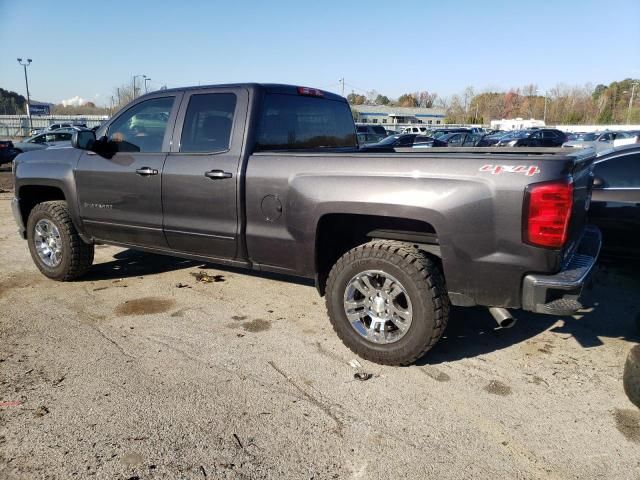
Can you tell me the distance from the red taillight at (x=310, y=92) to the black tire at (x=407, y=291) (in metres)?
1.82

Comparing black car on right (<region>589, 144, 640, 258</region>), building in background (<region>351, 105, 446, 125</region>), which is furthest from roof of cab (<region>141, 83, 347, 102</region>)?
building in background (<region>351, 105, 446, 125</region>)

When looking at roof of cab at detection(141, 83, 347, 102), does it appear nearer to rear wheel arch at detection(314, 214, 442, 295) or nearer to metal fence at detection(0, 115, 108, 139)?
rear wheel arch at detection(314, 214, 442, 295)

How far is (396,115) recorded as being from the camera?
281ft

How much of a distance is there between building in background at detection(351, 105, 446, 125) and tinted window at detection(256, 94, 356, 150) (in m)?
75.3

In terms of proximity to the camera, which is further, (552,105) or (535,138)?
(552,105)

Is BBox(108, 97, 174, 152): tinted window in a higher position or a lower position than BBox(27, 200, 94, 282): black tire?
higher

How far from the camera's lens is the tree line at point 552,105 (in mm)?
89000

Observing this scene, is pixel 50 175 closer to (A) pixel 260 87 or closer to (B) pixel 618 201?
(A) pixel 260 87

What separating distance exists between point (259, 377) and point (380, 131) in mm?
28007

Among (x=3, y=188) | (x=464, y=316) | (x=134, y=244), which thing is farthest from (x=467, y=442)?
(x=3, y=188)

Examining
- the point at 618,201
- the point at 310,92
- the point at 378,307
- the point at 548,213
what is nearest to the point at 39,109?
the point at 310,92

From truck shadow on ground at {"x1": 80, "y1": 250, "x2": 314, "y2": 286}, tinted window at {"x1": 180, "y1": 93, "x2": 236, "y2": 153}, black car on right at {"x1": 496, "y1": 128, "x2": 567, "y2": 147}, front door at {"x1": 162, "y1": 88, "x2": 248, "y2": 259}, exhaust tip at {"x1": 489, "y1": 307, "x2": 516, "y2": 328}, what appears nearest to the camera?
A: exhaust tip at {"x1": 489, "y1": 307, "x2": 516, "y2": 328}

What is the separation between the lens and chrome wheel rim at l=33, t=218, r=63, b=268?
17.6 feet

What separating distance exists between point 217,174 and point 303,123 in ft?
3.38
